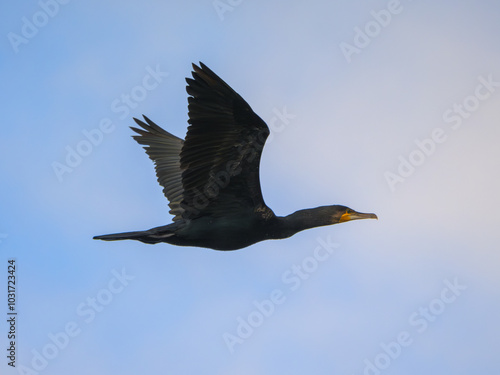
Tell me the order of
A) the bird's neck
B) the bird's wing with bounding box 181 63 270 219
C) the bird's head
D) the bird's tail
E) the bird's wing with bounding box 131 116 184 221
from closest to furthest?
1. the bird's wing with bounding box 181 63 270 219
2. the bird's tail
3. the bird's neck
4. the bird's head
5. the bird's wing with bounding box 131 116 184 221

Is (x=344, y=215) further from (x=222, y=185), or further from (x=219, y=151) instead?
(x=219, y=151)

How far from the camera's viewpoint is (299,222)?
37.5 ft

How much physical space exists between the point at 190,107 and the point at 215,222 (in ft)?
6.04

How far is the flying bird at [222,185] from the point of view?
10266 mm

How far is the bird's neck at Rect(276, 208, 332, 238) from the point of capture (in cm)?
1138

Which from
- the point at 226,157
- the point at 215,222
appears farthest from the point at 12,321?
the point at 226,157

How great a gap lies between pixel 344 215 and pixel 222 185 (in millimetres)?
1925

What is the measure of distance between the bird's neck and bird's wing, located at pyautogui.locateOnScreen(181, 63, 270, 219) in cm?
36

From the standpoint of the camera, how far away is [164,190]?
13.1 m

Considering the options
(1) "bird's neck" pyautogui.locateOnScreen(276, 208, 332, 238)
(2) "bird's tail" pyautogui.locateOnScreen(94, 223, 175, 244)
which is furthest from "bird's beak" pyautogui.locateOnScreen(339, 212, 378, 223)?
(2) "bird's tail" pyautogui.locateOnScreen(94, 223, 175, 244)

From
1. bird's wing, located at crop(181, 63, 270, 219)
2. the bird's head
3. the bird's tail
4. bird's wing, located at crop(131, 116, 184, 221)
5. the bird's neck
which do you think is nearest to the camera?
bird's wing, located at crop(181, 63, 270, 219)

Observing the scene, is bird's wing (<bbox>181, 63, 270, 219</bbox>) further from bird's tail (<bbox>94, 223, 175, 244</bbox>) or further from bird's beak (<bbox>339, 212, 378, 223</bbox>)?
bird's beak (<bbox>339, 212, 378, 223</bbox>)

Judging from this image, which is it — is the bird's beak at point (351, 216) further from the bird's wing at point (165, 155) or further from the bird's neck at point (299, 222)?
the bird's wing at point (165, 155)

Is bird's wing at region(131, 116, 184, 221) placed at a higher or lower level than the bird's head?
higher
